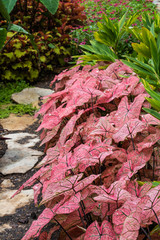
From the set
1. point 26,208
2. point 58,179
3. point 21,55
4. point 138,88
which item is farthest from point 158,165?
point 21,55

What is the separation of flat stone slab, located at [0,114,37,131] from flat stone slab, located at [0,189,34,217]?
1322 millimetres

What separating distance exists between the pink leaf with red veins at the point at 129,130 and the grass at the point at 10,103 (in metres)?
2.48

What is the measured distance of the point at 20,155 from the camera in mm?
2537

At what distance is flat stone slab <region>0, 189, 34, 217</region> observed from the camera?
1785 mm

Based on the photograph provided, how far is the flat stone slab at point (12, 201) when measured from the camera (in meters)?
1.78

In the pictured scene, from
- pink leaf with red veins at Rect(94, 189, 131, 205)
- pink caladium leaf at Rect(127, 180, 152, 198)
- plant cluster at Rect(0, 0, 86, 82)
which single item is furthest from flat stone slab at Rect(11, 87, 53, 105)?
pink leaf with red veins at Rect(94, 189, 131, 205)

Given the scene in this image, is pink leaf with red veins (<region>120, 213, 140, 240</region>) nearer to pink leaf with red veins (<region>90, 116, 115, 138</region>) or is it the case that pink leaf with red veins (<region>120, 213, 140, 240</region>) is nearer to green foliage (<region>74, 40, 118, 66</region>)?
pink leaf with red veins (<region>90, 116, 115, 138</region>)

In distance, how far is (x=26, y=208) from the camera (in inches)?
70.9

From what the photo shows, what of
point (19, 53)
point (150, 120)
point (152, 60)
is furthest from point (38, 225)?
point (19, 53)

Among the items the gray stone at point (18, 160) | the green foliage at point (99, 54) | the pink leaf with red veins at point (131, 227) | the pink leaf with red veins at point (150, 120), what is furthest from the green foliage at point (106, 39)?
the pink leaf with red veins at point (131, 227)

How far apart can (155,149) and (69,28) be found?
4549 mm

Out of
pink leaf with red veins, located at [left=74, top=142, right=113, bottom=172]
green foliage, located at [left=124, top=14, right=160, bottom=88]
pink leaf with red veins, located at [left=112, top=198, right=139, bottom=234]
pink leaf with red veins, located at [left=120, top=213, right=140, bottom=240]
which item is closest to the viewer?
pink leaf with red veins, located at [left=120, top=213, right=140, bottom=240]

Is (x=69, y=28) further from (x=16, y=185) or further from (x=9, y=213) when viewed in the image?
(x=9, y=213)

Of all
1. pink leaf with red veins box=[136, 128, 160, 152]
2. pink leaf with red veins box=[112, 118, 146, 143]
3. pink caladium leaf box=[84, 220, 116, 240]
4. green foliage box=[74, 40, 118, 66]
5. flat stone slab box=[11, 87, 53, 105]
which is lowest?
flat stone slab box=[11, 87, 53, 105]
